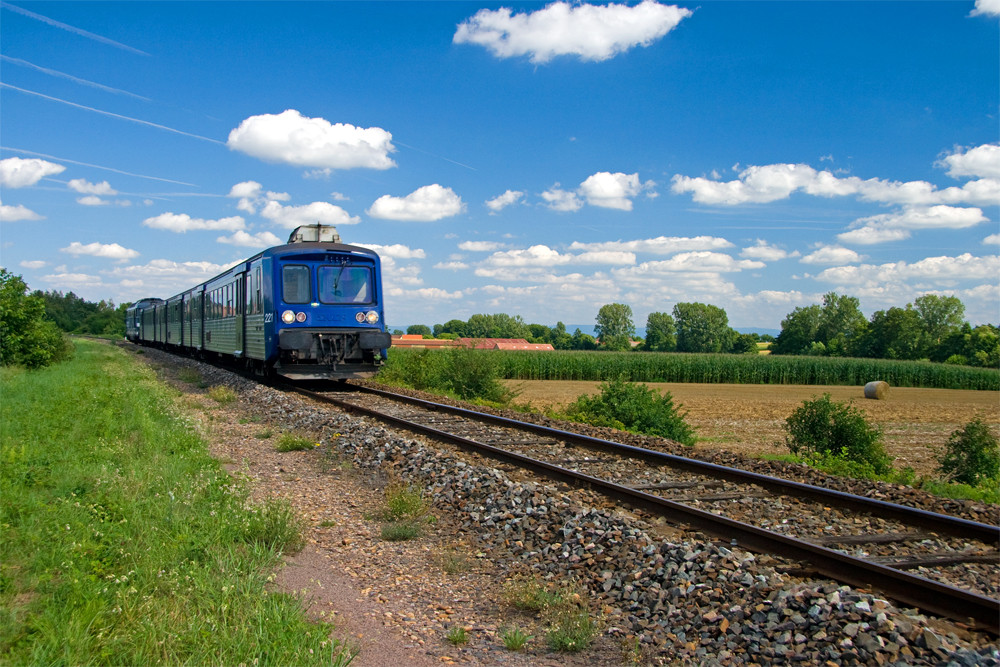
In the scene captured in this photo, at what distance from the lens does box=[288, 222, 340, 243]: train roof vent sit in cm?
1762

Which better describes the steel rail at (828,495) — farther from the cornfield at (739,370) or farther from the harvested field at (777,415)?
the cornfield at (739,370)

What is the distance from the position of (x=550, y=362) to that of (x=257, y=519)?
1471 inches

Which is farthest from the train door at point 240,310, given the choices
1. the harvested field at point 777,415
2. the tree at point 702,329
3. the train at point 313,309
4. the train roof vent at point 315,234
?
the tree at point 702,329

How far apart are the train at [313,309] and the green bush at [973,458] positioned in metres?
11.5

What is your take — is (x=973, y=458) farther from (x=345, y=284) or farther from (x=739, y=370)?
(x=739, y=370)

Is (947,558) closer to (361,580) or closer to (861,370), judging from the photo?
(361,580)

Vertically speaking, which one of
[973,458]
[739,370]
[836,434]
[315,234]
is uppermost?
[315,234]

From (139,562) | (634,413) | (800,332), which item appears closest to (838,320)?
(800,332)

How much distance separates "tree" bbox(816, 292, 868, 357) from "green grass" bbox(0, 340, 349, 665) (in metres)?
91.8

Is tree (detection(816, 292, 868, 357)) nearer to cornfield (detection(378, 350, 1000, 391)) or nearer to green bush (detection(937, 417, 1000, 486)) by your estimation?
cornfield (detection(378, 350, 1000, 391))

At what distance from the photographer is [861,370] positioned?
48188 mm

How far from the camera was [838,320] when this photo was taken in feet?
297

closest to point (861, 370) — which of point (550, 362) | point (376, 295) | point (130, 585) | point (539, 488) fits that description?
point (550, 362)

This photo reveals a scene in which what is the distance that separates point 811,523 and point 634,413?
8.63 metres
